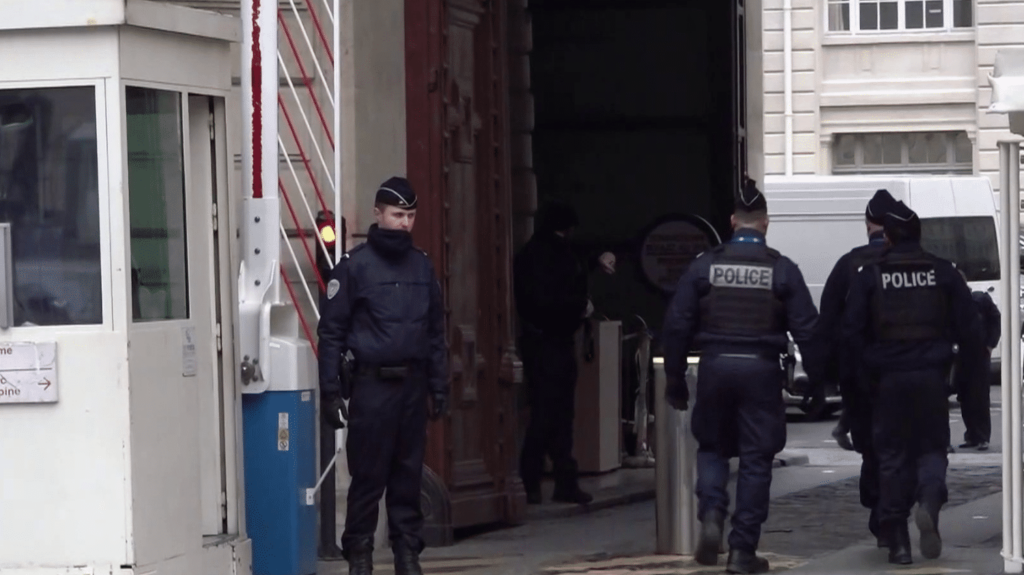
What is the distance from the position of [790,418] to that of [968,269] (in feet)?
14.1

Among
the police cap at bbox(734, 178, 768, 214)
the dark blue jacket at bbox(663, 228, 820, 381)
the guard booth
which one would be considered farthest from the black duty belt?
the police cap at bbox(734, 178, 768, 214)

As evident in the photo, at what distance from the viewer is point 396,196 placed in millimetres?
8664

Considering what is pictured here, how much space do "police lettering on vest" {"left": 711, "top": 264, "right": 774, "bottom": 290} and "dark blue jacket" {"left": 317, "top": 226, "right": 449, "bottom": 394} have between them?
132 centimetres

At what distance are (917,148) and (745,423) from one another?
24002 millimetres

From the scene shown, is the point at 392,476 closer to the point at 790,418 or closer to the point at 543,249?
the point at 543,249

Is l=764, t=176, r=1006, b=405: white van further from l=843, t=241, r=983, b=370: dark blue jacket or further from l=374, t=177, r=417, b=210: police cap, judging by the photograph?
l=374, t=177, r=417, b=210: police cap

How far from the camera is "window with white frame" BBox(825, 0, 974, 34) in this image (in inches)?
1264

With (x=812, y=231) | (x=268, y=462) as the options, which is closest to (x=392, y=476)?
(x=268, y=462)

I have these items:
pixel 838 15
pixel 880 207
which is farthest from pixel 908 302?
pixel 838 15

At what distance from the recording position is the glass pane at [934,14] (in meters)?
32.1

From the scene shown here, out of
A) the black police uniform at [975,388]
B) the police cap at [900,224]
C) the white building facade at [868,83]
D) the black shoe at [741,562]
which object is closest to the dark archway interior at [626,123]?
the black police uniform at [975,388]

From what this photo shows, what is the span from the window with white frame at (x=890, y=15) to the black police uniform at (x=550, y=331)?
2093cm

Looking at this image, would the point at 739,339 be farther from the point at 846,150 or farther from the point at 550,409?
the point at 846,150

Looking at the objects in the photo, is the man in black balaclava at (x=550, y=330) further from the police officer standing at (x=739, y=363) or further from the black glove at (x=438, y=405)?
the black glove at (x=438, y=405)
